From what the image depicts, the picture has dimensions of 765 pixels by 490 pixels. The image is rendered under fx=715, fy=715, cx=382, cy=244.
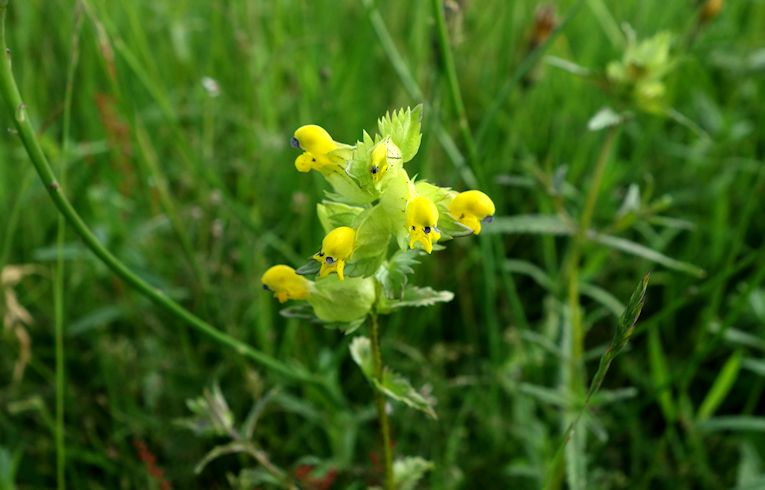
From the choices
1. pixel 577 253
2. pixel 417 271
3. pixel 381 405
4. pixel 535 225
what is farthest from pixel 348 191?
pixel 417 271

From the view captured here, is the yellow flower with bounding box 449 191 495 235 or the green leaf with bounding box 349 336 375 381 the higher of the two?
the yellow flower with bounding box 449 191 495 235

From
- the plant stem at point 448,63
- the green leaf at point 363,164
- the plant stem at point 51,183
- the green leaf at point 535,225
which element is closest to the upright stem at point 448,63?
the plant stem at point 448,63

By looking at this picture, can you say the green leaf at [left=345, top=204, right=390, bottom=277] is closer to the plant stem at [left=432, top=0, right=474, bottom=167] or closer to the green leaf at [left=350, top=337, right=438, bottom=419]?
the green leaf at [left=350, top=337, right=438, bottom=419]

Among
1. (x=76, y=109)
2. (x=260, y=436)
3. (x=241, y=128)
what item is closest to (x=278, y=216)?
(x=241, y=128)

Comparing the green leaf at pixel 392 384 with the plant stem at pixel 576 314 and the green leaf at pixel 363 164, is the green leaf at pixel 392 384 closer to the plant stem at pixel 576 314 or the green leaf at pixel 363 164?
the green leaf at pixel 363 164

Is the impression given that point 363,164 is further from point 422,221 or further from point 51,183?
point 51,183

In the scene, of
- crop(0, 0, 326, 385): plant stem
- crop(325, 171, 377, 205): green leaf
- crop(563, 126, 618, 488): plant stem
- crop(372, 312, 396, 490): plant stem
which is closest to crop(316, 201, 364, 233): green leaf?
crop(325, 171, 377, 205): green leaf
